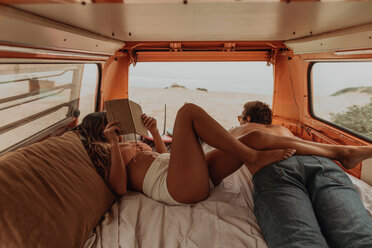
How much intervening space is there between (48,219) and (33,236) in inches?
4.1

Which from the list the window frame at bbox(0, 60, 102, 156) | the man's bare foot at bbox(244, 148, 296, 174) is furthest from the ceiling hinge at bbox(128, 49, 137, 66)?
the man's bare foot at bbox(244, 148, 296, 174)

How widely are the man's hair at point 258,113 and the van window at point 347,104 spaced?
42.1 inches

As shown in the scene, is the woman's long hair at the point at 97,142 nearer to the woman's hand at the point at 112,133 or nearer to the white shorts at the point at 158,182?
the woman's hand at the point at 112,133

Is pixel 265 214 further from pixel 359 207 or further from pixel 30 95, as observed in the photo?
pixel 30 95

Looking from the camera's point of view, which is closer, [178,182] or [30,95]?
[178,182]

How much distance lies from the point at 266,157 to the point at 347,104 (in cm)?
351

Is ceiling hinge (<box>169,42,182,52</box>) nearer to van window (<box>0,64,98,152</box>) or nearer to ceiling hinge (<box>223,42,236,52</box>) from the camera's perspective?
ceiling hinge (<box>223,42,236,52</box>)

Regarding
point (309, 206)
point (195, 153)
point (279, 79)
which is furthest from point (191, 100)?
point (309, 206)

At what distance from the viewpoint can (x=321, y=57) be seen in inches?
109

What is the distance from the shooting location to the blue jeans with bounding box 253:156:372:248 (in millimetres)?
1153

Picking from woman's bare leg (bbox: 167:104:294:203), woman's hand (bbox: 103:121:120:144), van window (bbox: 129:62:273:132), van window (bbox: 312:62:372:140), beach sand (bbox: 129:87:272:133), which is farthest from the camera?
beach sand (bbox: 129:87:272:133)

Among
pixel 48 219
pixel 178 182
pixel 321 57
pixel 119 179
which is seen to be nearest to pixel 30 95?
pixel 119 179

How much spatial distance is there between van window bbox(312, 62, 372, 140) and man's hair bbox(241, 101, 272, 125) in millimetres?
1070

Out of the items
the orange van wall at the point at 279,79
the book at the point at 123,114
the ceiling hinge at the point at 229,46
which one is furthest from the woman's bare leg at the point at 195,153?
the ceiling hinge at the point at 229,46
